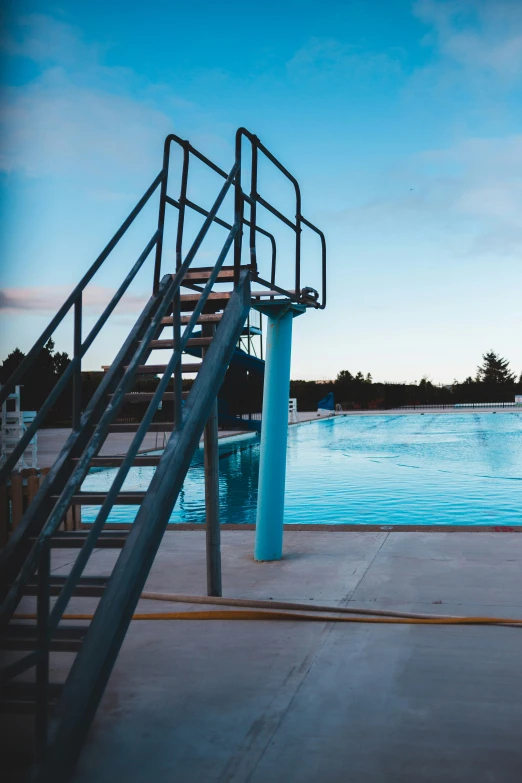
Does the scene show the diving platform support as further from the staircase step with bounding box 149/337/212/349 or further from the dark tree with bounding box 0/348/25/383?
the dark tree with bounding box 0/348/25/383

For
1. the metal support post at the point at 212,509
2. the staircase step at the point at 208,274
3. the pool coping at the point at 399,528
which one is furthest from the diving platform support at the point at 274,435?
the pool coping at the point at 399,528

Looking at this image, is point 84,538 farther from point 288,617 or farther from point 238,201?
point 238,201

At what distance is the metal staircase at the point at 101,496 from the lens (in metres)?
2.98

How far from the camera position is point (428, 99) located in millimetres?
10406

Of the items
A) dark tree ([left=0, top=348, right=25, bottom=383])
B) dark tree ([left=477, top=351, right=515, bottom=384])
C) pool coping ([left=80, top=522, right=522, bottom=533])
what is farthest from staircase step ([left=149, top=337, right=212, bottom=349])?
dark tree ([left=477, top=351, right=515, bottom=384])

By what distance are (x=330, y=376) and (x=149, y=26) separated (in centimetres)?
7841

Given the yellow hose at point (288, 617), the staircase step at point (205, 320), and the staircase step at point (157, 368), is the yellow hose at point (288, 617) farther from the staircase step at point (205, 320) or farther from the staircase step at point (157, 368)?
the staircase step at point (205, 320)

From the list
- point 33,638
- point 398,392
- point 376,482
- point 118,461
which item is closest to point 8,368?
point 376,482

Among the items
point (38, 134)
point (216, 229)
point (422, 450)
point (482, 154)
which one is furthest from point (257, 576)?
point (422, 450)

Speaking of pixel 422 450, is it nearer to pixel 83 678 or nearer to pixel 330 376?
pixel 83 678

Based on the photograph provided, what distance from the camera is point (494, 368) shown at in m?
92.2

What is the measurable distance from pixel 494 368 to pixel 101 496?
93851 millimetres

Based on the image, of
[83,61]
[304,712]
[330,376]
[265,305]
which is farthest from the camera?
[330,376]

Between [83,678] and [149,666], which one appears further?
[149,666]
